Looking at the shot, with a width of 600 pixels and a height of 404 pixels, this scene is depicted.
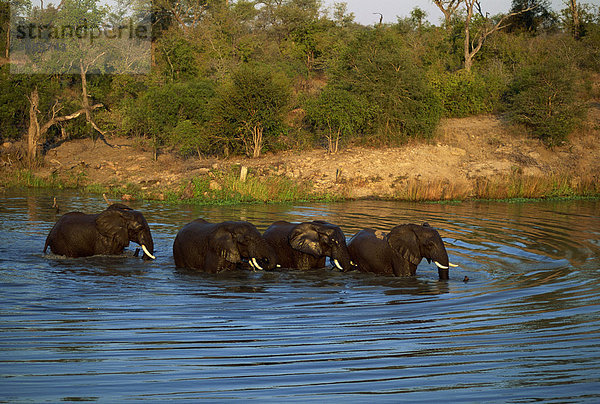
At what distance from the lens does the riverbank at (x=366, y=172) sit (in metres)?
24.4

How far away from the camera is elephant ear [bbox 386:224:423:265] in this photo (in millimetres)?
11016

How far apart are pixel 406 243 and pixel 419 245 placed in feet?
0.68

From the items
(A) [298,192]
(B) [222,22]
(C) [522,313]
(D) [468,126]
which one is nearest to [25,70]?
(B) [222,22]

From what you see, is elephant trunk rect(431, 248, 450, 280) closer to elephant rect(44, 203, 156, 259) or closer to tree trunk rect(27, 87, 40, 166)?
elephant rect(44, 203, 156, 259)

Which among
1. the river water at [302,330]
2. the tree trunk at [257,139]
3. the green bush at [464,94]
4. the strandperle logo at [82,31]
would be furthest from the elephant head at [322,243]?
the strandperle logo at [82,31]

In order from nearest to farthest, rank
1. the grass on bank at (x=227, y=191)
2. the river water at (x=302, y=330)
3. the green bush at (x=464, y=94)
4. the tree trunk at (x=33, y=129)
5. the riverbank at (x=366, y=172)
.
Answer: the river water at (x=302, y=330)
the grass on bank at (x=227, y=191)
the riverbank at (x=366, y=172)
the tree trunk at (x=33, y=129)
the green bush at (x=464, y=94)

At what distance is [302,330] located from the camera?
718 cm

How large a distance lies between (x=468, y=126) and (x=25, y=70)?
21448mm

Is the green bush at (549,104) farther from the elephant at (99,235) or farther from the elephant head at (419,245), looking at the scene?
the elephant at (99,235)

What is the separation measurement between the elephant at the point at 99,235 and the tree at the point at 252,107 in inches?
635

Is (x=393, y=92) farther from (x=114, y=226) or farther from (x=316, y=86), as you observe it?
(x=114, y=226)

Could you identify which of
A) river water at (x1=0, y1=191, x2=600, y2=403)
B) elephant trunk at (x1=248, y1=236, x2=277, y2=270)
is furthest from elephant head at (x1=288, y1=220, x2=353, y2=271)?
elephant trunk at (x1=248, y1=236, x2=277, y2=270)

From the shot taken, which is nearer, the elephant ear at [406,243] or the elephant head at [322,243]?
the elephant ear at [406,243]

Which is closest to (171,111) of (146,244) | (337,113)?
(337,113)
